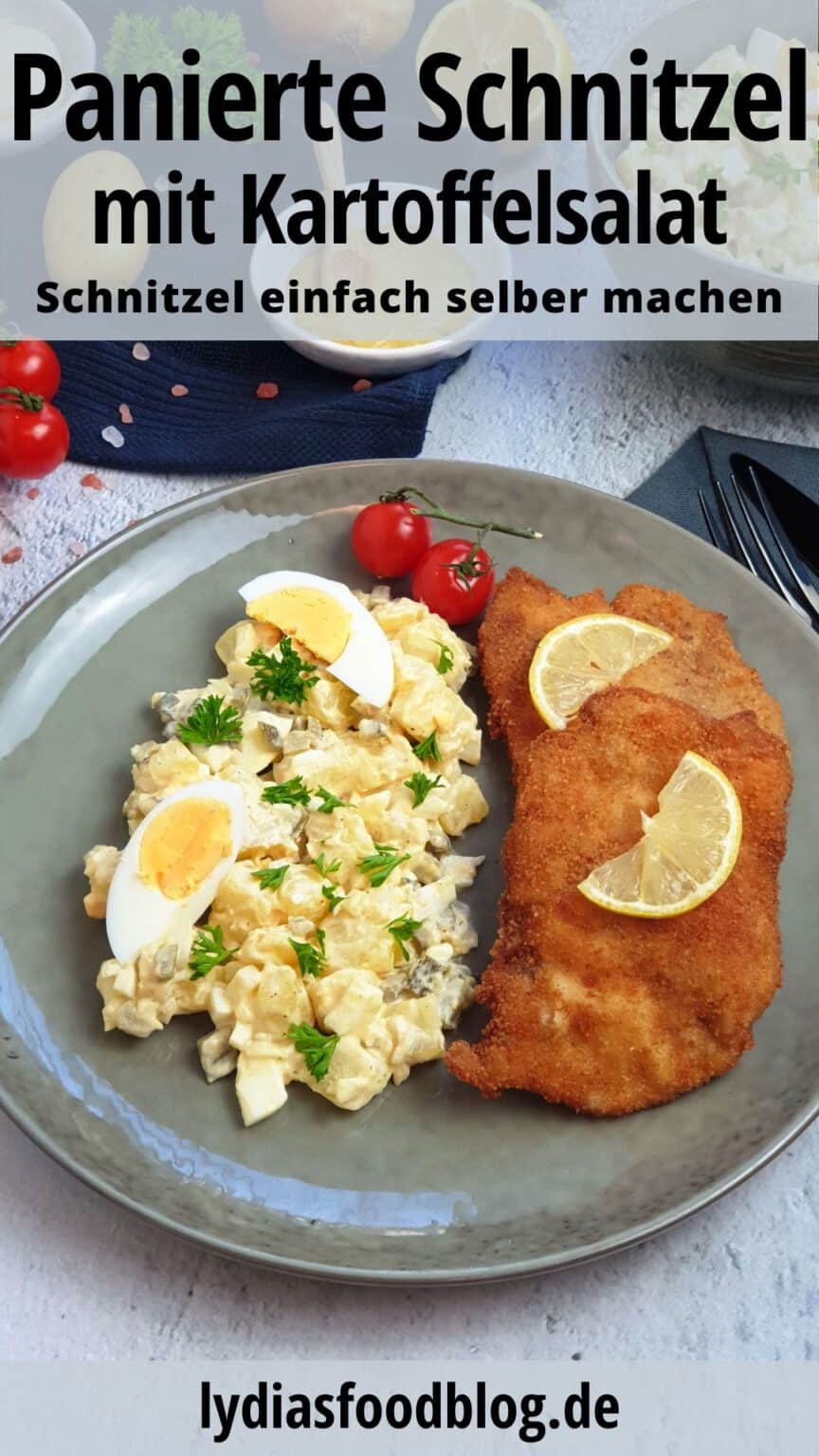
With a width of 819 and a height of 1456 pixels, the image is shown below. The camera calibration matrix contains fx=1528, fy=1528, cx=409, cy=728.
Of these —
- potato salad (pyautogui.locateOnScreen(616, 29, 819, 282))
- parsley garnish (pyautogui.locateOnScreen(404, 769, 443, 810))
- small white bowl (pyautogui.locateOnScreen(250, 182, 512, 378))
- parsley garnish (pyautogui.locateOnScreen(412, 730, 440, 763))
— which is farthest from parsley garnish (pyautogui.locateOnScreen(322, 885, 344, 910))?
potato salad (pyautogui.locateOnScreen(616, 29, 819, 282))

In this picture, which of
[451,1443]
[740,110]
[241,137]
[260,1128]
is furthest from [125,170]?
[451,1443]

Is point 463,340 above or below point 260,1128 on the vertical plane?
above

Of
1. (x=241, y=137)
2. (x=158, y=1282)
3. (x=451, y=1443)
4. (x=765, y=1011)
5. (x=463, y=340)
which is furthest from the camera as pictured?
(x=241, y=137)

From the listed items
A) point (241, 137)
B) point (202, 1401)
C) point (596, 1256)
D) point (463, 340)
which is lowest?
point (202, 1401)

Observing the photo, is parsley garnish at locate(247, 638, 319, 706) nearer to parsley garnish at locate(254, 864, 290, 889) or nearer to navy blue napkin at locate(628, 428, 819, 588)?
A: parsley garnish at locate(254, 864, 290, 889)

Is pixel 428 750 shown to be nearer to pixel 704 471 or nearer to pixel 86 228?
pixel 704 471

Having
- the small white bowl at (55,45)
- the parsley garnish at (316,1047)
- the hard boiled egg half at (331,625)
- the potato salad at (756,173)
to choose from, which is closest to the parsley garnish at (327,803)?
the hard boiled egg half at (331,625)

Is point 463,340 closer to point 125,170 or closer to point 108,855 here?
point 125,170
